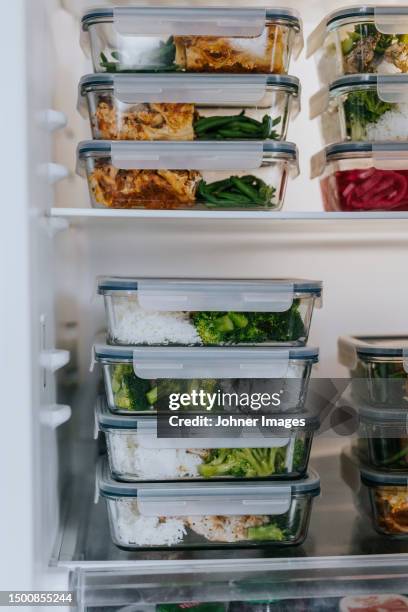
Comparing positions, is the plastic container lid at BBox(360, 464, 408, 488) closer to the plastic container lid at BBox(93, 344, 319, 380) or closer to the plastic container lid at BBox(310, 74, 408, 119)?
the plastic container lid at BBox(93, 344, 319, 380)

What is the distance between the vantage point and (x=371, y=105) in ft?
3.94

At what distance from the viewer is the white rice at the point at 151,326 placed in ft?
3.87

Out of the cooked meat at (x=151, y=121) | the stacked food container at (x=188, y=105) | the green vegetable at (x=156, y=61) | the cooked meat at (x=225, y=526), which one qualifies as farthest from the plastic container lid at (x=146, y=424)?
the green vegetable at (x=156, y=61)

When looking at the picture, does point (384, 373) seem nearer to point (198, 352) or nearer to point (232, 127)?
point (198, 352)

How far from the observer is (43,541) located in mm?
1118

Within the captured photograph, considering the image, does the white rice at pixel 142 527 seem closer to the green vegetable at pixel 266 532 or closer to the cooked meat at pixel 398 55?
the green vegetable at pixel 266 532

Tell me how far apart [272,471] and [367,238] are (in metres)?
0.65

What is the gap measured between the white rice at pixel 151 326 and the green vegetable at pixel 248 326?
0.07ft

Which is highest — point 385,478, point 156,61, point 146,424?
point 156,61

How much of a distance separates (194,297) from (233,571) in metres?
0.43

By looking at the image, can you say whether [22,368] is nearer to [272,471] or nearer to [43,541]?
[43,541]

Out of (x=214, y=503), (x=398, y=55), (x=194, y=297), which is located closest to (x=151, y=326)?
(x=194, y=297)

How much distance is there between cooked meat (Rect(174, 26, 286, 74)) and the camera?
1169 millimetres

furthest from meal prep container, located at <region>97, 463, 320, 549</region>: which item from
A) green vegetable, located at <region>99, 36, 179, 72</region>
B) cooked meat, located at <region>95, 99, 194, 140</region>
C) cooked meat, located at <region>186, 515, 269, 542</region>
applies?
green vegetable, located at <region>99, 36, 179, 72</region>
